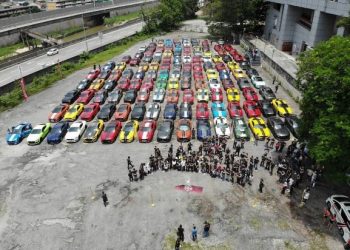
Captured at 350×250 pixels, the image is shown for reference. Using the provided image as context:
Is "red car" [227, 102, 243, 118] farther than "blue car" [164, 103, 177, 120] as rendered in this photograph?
No

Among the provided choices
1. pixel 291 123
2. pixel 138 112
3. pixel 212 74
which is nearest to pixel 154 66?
pixel 212 74

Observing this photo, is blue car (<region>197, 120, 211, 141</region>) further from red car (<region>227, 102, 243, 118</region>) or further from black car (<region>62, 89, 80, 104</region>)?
black car (<region>62, 89, 80, 104</region>)

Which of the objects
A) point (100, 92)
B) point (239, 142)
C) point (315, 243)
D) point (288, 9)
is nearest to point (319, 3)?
point (288, 9)

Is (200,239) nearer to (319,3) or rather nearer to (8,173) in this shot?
(8,173)

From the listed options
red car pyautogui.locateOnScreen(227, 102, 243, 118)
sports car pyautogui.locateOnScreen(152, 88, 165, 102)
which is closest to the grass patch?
sports car pyautogui.locateOnScreen(152, 88, 165, 102)

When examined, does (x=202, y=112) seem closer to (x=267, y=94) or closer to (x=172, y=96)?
(x=172, y=96)

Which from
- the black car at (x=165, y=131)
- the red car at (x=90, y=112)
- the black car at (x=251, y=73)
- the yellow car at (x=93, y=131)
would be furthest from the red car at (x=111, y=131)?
the black car at (x=251, y=73)
